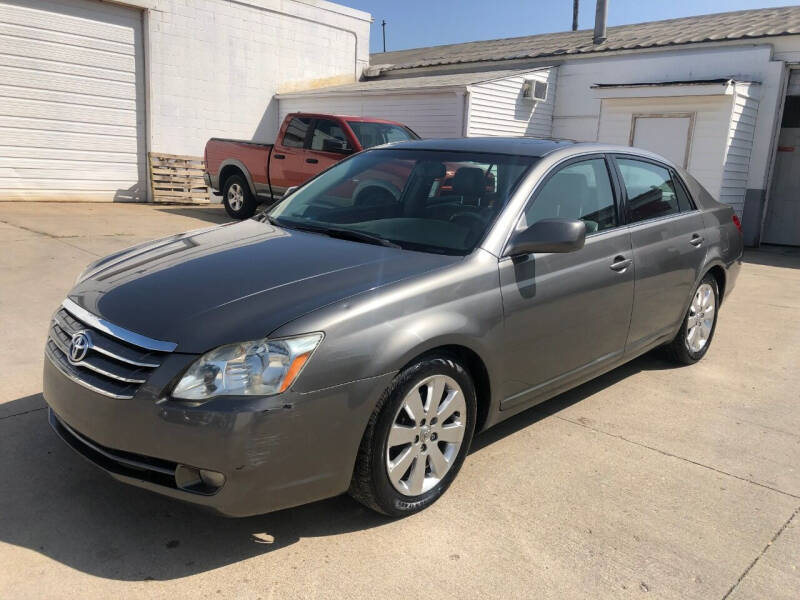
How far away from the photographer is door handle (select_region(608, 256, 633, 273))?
3.98 m

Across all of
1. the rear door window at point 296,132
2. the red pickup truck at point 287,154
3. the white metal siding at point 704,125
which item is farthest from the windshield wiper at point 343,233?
the white metal siding at point 704,125

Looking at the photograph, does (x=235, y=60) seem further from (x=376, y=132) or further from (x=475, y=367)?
(x=475, y=367)

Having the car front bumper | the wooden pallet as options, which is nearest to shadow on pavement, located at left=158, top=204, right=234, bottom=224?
the wooden pallet

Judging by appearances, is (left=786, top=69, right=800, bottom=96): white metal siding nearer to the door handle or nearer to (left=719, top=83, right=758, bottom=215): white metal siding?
(left=719, top=83, right=758, bottom=215): white metal siding

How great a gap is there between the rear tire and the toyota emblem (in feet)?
13.3

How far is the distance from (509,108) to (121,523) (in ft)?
45.3

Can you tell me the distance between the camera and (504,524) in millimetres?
2998

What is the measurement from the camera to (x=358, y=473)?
2.79 metres

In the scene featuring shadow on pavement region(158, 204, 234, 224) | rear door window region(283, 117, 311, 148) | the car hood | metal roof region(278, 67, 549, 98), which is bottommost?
shadow on pavement region(158, 204, 234, 224)

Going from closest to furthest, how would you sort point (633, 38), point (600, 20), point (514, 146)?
point (514, 146), point (633, 38), point (600, 20)

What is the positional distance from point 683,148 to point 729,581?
39.8ft

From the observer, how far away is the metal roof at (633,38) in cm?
1377

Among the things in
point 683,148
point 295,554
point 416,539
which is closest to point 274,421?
point 295,554

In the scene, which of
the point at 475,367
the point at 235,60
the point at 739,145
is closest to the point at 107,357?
the point at 475,367
